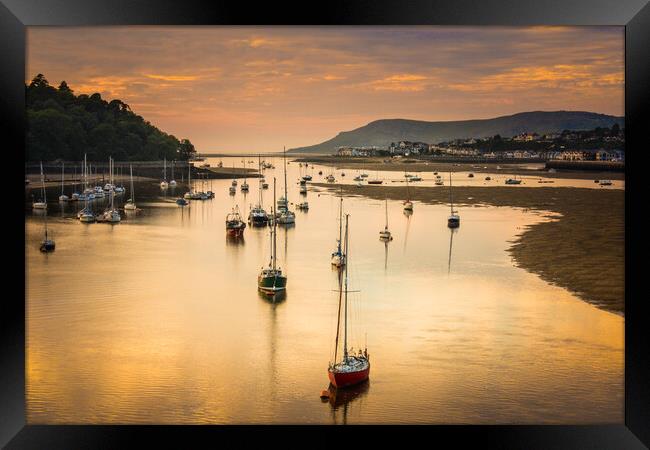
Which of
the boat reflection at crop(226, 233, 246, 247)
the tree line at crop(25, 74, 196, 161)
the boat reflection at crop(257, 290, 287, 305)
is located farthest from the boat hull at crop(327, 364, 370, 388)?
the tree line at crop(25, 74, 196, 161)

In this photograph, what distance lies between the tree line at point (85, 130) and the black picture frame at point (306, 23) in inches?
1060

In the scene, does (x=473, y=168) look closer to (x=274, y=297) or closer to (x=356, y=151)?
(x=356, y=151)

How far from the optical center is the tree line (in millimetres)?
33250

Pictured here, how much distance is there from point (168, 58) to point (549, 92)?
935cm

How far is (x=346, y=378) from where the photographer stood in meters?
Answer: 8.58

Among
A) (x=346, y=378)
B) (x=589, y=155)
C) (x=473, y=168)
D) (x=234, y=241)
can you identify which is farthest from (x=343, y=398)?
(x=473, y=168)

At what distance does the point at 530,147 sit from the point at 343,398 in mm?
23274

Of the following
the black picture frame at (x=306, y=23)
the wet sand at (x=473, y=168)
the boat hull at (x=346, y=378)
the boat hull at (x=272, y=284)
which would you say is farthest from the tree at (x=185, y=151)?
the black picture frame at (x=306, y=23)

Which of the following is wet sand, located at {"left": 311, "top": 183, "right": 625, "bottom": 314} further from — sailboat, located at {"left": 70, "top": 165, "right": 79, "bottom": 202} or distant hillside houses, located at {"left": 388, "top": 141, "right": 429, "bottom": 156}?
sailboat, located at {"left": 70, "top": 165, "right": 79, "bottom": 202}

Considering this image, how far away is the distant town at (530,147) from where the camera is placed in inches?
929

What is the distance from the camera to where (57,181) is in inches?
1307

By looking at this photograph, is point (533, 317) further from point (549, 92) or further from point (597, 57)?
point (549, 92)

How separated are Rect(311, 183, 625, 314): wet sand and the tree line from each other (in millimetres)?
11226

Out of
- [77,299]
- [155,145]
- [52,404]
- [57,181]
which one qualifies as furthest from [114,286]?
[155,145]
